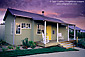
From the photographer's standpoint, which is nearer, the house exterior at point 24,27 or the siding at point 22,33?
the house exterior at point 24,27

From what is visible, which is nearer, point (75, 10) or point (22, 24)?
point (22, 24)

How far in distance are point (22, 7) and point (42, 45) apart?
23.1 ft

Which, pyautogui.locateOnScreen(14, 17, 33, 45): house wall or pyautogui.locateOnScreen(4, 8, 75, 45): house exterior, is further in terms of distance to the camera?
pyautogui.locateOnScreen(14, 17, 33, 45): house wall

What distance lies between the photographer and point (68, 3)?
14469 mm

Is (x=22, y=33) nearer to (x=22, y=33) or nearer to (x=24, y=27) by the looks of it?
(x=22, y=33)

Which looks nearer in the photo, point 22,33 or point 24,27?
point 22,33

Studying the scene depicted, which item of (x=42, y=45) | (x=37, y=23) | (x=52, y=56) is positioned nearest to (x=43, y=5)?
(x=37, y=23)

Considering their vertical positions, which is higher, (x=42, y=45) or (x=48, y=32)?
(x=48, y=32)

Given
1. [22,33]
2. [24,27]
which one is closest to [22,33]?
[22,33]

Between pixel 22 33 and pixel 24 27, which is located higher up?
pixel 24 27

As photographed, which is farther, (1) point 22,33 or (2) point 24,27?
(2) point 24,27

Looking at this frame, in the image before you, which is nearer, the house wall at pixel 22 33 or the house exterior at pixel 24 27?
the house exterior at pixel 24 27

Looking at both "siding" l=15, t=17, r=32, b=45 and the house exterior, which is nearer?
the house exterior

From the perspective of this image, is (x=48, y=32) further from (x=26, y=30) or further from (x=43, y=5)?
(x=43, y=5)
